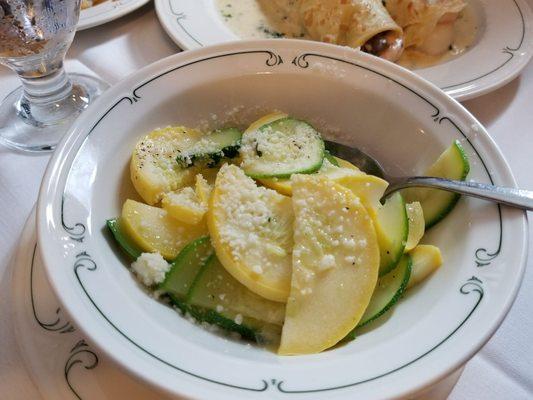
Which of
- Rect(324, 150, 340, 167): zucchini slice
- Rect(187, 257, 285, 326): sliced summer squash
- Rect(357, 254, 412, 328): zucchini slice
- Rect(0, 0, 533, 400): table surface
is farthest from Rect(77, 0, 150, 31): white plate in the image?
Rect(357, 254, 412, 328): zucchini slice

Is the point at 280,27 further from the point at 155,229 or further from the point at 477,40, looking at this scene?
the point at 155,229

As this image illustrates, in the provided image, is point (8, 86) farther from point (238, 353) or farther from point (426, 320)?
point (426, 320)

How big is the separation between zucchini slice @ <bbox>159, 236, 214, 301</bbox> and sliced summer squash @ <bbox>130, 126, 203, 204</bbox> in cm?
13

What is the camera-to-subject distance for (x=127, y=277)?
702mm

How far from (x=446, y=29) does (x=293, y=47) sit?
0.73m

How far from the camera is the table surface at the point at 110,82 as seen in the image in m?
0.76

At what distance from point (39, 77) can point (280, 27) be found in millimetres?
743

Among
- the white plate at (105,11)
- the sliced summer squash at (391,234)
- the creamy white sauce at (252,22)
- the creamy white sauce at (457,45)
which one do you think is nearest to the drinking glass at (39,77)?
the white plate at (105,11)

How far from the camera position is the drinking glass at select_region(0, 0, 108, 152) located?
101cm

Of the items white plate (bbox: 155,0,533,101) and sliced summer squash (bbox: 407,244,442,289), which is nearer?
sliced summer squash (bbox: 407,244,442,289)

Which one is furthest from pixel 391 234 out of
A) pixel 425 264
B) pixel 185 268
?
pixel 185 268

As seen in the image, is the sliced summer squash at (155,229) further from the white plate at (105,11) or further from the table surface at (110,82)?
the white plate at (105,11)

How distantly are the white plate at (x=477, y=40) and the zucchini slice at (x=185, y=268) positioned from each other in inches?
A: 25.5

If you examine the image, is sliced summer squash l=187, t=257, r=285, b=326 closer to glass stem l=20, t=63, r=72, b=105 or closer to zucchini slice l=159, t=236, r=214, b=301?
zucchini slice l=159, t=236, r=214, b=301
